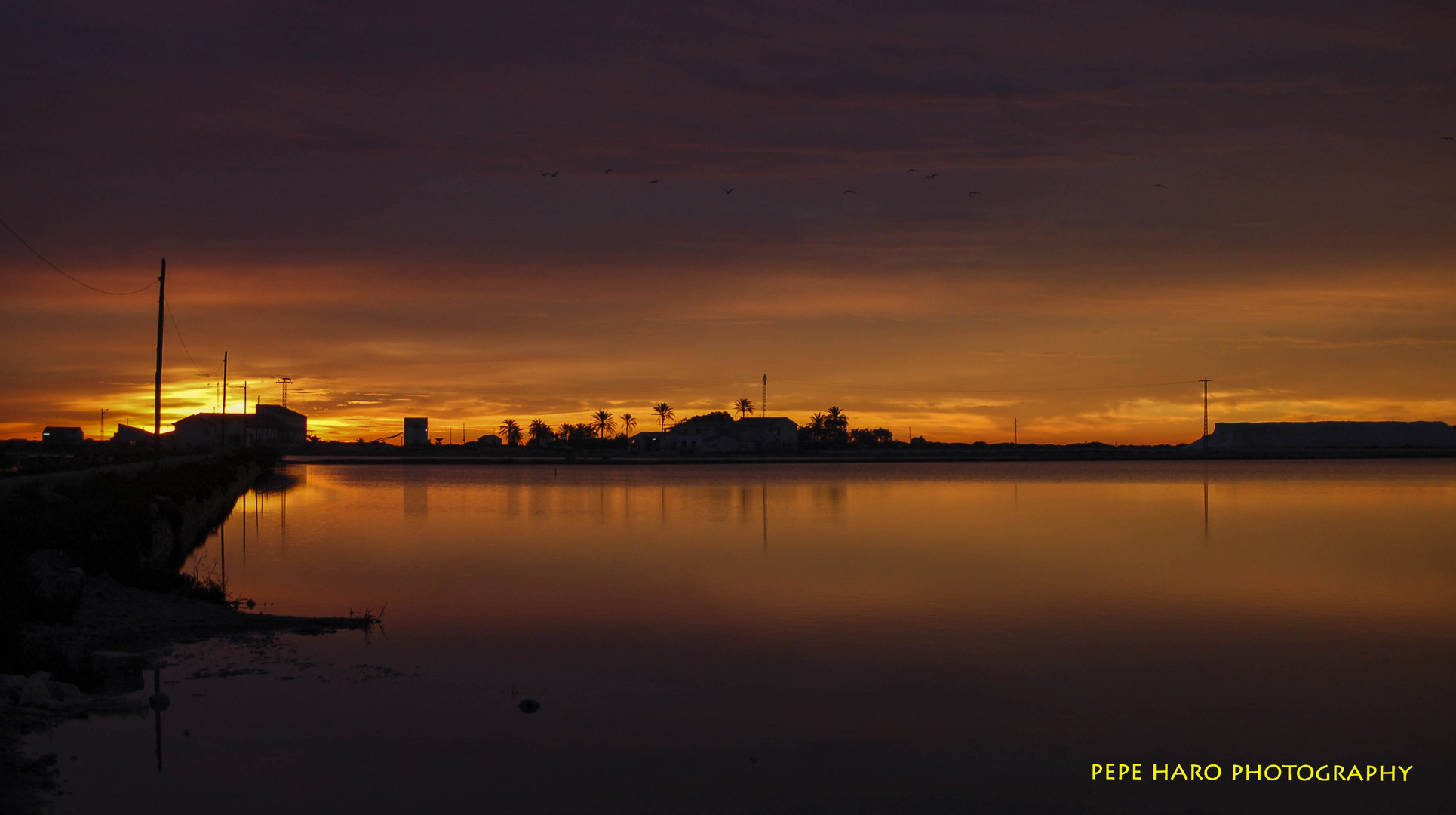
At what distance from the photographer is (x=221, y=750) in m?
9.42

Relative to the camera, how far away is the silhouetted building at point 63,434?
13388 cm

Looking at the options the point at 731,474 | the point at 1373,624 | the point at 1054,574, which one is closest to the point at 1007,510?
the point at 1054,574

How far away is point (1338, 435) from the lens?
529 ft

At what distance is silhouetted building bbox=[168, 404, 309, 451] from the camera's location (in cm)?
12194

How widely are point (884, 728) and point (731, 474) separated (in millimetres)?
69819

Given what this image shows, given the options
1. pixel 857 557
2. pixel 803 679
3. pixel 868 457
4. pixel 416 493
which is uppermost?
pixel 868 457

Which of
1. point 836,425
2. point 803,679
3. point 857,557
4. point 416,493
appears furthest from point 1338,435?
point 803,679

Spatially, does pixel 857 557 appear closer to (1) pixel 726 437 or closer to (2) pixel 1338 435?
(1) pixel 726 437

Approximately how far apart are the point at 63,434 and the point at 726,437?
3376 inches

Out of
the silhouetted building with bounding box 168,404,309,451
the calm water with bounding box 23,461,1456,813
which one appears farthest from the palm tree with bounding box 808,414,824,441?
the calm water with bounding box 23,461,1456,813

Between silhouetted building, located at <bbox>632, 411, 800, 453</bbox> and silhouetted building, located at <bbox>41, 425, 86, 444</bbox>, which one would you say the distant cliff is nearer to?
silhouetted building, located at <bbox>632, 411, 800, 453</bbox>

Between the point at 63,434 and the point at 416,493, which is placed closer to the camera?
the point at 416,493

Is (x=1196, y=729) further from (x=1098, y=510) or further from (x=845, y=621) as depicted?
(x=1098, y=510)

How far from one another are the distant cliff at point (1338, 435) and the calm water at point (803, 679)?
14380cm
